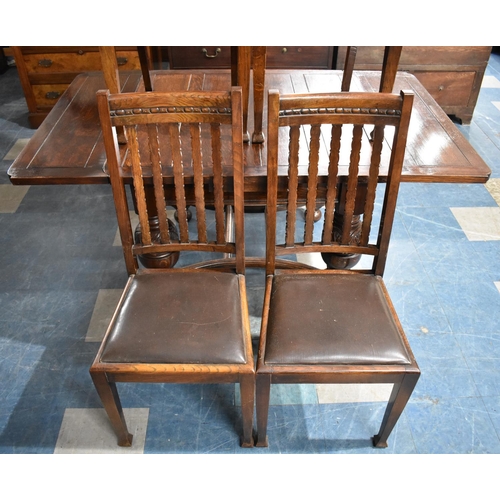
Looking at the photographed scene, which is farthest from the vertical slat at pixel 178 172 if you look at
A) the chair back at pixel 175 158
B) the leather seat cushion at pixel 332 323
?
the leather seat cushion at pixel 332 323

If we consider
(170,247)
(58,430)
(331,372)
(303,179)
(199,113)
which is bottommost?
(58,430)

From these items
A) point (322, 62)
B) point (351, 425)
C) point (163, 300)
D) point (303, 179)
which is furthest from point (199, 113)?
point (322, 62)

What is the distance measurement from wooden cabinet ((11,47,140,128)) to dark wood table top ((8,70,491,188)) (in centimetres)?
100

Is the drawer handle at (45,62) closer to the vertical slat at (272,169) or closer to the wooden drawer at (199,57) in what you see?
the wooden drawer at (199,57)

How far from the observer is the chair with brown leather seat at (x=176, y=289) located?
1.35 meters

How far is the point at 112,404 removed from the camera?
147 centimetres

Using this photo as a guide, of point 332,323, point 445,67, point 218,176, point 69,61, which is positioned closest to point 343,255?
point 332,323

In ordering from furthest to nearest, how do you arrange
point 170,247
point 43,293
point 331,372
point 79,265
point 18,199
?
point 18,199, point 79,265, point 43,293, point 170,247, point 331,372

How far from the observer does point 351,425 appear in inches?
66.9

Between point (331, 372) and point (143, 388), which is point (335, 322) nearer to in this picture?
point (331, 372)

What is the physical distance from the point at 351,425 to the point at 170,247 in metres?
0.88

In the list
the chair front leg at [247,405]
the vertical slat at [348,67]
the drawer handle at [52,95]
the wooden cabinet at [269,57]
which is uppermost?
the vertical slat at [348,67]

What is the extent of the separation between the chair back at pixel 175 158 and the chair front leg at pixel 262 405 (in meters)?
0.40

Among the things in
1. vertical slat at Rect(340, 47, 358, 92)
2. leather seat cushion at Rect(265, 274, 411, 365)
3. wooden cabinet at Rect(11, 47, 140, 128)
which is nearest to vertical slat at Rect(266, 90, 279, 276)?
leather seat cushion at Rect(265, 274, 411, 365)
